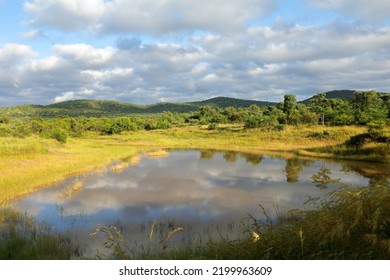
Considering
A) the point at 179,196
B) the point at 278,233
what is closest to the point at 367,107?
the point at 179,196

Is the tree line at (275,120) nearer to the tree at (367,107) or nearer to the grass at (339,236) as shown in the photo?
the tree at (367,107)

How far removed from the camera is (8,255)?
28.4 feet

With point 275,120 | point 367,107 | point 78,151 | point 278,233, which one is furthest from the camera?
point 275,120

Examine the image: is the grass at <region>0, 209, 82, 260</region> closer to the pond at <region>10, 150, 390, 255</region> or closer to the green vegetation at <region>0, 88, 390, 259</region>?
the green vegetation at <region>0, 88, 390, 259</region>

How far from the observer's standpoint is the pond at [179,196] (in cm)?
1260

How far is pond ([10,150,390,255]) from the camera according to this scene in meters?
12.6

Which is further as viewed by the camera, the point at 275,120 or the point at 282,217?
the point at 275,120

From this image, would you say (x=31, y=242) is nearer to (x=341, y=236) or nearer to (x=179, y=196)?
(x=341, y=236)

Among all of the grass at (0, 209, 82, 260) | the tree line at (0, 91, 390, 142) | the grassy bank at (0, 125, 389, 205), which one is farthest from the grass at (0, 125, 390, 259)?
the tree line at (0, 91, 390, 142)

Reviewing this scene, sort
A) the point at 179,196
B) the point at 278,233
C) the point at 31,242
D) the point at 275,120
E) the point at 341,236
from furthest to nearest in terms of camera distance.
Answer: the point at 275,120, the point at 179,196, the point at 31,242, the point at 278,233, the point at 341,236

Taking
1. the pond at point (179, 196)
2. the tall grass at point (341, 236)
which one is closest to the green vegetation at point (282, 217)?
the tall grass at point (341, 236)

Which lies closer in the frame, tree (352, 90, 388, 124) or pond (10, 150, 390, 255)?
pond (10, 150, 390, 255)

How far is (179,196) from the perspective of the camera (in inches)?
727

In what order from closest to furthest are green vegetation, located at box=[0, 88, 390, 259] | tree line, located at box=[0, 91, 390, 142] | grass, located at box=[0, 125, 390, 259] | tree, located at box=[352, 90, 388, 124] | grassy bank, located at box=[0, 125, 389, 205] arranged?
grass, located at box=[0, 125, 390, 259]
green vegetation, located at box=[0, 88, 390, 259]
grassy bank, located at box=[0, 125, 389, 205]
tree line, located at box=[0, 91, 390, 142]
tree, located at box=[352, 90, 388, 124]
